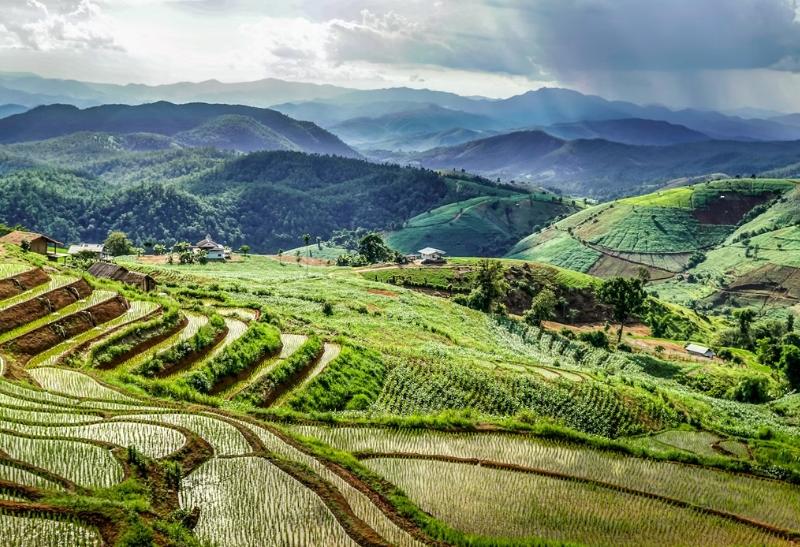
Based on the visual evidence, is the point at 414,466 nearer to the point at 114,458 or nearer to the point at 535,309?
the point at 114,458

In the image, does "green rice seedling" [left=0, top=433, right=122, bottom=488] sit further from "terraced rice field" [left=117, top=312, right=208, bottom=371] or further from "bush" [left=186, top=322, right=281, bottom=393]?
"terraced rice field" [left=117, top=312, right=208, bottom=371]

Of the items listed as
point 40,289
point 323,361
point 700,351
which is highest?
point 40,289

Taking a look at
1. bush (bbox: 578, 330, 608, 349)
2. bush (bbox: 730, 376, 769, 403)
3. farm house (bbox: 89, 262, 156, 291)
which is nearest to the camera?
farm house (bbox: 89, 262, 156, 291)

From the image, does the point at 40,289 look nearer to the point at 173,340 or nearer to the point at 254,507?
the point at 173,340

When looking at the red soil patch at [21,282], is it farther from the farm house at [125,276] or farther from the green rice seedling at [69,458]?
the green rice seedling at [69,458]

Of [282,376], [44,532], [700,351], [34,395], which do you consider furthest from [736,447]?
[700,351]

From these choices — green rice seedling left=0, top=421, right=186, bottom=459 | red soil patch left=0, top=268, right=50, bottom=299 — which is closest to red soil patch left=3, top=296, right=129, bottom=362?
red soil patch left=0, top=268, right=50, bottom=299
